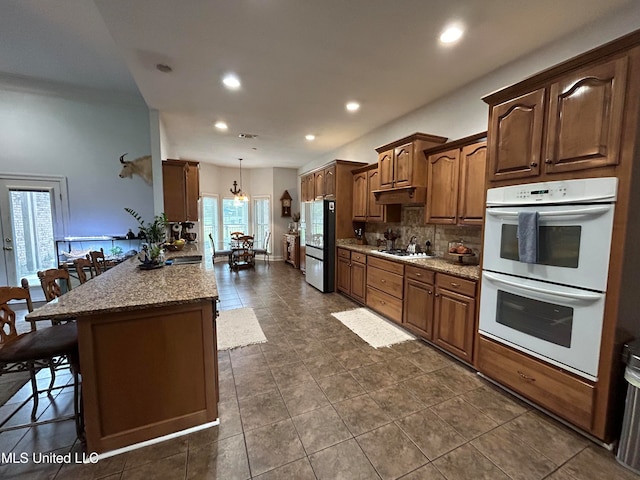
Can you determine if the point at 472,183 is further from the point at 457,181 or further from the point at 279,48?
the point at 279,48

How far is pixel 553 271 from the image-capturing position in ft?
6.06

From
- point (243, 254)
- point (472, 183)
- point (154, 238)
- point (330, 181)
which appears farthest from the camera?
point (243, 254)

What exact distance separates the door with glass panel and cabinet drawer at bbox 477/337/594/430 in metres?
6.26

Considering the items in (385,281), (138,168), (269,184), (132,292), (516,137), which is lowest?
(385,281)

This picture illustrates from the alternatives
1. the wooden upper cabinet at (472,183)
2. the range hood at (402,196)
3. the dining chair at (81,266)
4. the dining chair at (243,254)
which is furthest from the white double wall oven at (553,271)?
the dining chair at (243,254)

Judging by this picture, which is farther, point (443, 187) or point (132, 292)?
point (443, 187)

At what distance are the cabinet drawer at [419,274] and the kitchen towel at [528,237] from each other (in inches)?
39.1

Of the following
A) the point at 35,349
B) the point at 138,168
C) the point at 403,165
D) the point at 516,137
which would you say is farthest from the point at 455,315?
the point at 138,168

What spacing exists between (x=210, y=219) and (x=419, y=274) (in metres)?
6.98

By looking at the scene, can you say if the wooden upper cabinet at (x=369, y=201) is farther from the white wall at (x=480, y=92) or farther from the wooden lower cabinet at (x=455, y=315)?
the wooden lower cabinet at (x=455, y=315)

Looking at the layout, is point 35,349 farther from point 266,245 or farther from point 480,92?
point 266,245

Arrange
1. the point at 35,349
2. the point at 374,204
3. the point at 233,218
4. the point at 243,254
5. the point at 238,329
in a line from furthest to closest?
1. the point at 233,218
2. the point at 243,254
3. the point at 374,204
4. the point at 238,329
5. the point at 35,349

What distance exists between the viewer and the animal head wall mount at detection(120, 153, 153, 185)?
4.71m

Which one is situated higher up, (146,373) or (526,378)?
(146,373)
